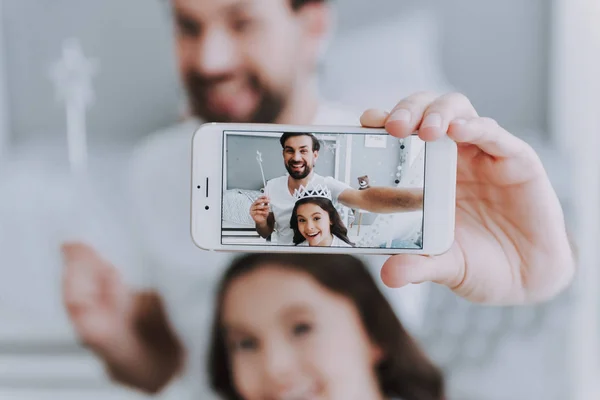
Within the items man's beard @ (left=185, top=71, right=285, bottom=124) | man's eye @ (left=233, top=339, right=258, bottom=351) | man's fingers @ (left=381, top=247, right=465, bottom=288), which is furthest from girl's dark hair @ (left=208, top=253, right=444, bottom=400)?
man's fingers @ (left=381, top=247, right=465, bottom=288)

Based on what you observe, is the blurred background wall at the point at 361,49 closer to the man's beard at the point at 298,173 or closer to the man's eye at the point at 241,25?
the man's eye at the point at 241,25

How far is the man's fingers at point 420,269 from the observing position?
1.51 feet

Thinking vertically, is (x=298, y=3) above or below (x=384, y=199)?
above

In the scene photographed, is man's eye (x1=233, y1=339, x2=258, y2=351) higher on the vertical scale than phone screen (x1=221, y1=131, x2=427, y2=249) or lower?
lower

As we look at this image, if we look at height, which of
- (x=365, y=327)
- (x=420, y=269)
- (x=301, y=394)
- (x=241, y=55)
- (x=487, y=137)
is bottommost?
(x=301, y=394)

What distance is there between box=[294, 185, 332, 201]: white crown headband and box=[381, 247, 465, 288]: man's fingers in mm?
83

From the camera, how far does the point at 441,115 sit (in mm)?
455

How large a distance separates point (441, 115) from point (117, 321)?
2.09 feet

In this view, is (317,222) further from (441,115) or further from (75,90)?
(75,90)

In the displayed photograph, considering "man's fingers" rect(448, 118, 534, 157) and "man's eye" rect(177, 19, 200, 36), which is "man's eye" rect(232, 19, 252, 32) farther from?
"man's fingers" rect(448, 118, 534, 157)

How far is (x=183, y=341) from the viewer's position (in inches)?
33.4

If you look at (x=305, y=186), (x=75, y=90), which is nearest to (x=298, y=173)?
(x=305, y=186)

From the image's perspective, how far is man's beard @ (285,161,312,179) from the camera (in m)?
0.49

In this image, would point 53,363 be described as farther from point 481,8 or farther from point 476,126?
point 481,8
